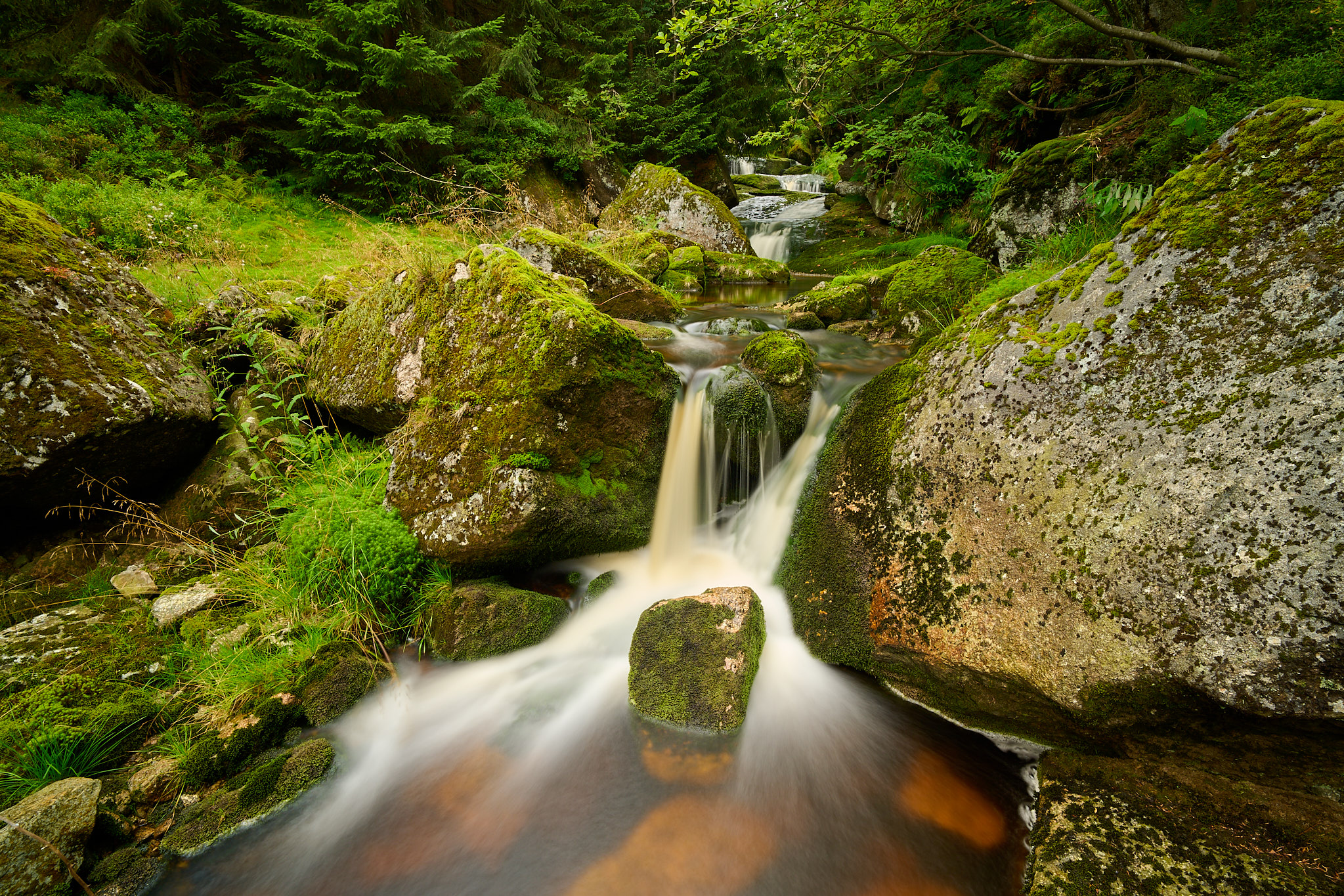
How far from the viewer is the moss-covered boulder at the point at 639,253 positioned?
9141 millimetres

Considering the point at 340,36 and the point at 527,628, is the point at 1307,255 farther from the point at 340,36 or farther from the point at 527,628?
the point at 340,36

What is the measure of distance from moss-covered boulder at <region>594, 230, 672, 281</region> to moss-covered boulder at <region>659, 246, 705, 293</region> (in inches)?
8.1

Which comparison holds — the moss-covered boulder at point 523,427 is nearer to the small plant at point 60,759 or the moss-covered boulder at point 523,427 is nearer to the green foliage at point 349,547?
the green foliage at point 349,547

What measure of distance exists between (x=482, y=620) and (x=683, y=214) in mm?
10967

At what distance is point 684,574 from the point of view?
163 inches

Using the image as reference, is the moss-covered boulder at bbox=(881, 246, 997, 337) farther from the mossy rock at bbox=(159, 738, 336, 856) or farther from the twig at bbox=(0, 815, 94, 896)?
the twig at bbox=(0, 815, 94, 896)

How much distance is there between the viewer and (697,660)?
2998 millimetres

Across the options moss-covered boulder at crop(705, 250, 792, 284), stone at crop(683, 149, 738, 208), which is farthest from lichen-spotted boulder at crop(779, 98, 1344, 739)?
stone at crop(683, 149, 738, 208)

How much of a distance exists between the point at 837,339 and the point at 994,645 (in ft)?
16.1

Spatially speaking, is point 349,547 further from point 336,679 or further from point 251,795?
point 251,795

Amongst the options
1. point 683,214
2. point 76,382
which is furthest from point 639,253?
point 76,382

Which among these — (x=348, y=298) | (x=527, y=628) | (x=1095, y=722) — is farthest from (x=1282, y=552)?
(x=348, y=298)

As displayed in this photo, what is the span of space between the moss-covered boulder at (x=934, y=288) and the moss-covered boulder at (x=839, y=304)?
737 mm

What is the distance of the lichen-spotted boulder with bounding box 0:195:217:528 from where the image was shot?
320cm
